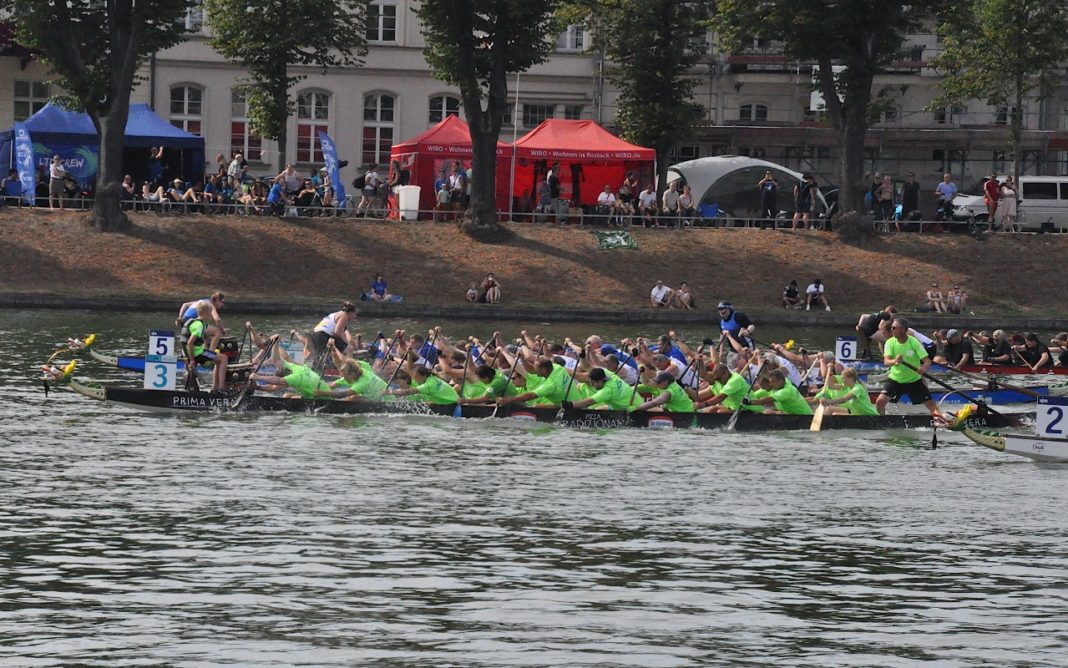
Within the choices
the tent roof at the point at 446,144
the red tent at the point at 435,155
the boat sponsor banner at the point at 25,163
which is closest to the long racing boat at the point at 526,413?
the boat sponsor banner at the point at 25,163

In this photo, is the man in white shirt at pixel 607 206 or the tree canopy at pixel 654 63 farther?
the tree canopy at pixel 654 63

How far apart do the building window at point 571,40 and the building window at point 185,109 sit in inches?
550

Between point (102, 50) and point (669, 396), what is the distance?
88.8 feet

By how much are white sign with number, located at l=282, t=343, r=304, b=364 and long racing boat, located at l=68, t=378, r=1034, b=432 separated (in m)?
1.29

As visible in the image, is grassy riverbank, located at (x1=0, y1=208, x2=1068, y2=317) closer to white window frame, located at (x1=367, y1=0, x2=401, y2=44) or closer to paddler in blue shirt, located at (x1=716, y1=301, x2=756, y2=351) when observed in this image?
paddler in blue shirt, located at (x1=716, y1=301, x2=756, y2=351)

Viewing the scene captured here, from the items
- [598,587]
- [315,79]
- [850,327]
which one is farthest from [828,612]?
[315,79]

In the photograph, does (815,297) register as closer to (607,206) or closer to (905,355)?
(607,206)

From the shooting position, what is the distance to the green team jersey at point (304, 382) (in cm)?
2784

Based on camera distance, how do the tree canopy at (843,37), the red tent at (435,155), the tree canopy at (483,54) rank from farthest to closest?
the red tent at (435,155) → the tree canopy at (843,37) → the tree canopy at (483,54)

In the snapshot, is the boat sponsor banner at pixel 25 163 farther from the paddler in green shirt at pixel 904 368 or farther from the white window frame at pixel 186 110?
the paddler in green shirt at pixel 904 368

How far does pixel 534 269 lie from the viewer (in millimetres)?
48906

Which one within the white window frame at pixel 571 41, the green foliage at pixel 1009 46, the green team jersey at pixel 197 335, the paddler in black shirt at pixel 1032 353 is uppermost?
the white window frame at pixel 571 41

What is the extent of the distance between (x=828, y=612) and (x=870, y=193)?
39449 mm

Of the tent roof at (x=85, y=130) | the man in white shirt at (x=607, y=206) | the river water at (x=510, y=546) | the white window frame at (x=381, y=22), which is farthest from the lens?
the white window frame at (x=381, y=22)
